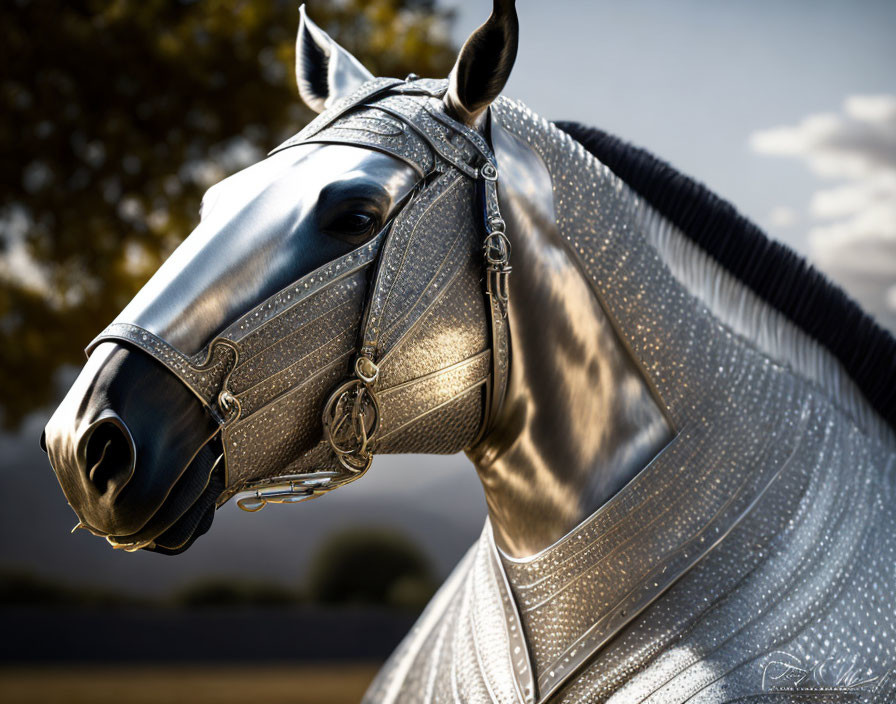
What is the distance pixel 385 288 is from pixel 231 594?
16.7 ft

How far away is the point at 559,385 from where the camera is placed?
0.83m

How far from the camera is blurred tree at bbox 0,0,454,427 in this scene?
4117 mm

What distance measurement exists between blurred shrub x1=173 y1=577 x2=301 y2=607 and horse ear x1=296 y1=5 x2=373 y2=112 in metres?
4.86

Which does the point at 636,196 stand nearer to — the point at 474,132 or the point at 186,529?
the point at 474,132

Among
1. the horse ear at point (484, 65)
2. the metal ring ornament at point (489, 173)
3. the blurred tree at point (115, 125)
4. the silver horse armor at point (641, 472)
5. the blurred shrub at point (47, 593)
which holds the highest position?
the blurred tree at point (115, 125)

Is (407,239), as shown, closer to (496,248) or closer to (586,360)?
(496,248)

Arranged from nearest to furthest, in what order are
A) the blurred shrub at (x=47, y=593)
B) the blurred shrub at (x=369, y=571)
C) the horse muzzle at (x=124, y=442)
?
the horse muzzle at (x=124, y=442)
the blurred shrub at (x=47, y=593)
the blurred shrub at (x=369, y=571)

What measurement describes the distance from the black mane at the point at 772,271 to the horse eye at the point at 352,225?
37 cm

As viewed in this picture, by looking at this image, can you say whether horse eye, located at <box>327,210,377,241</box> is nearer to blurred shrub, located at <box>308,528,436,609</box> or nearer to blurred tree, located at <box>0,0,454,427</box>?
blurred tree, located at <box>0,0,454,427</box>

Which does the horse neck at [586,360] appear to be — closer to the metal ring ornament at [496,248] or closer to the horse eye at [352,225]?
the metal ring ornament at [496,248]

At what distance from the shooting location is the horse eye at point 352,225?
75 cm
